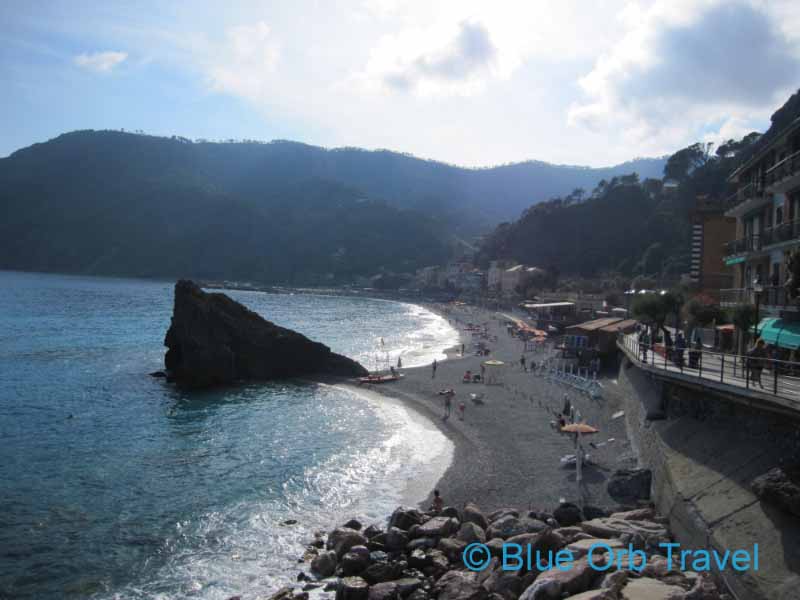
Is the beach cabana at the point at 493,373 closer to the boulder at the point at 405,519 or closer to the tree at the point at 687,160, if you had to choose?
the boulder at the point at 405,519

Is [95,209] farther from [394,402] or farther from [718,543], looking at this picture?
[718,543]

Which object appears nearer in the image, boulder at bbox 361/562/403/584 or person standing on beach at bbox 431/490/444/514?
boulder at bbox 361/562/403/584

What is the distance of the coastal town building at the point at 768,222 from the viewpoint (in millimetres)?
15594

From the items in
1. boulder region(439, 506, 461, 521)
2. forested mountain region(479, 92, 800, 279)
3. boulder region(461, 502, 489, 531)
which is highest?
forested mountain region(479, 92, 800, 279)

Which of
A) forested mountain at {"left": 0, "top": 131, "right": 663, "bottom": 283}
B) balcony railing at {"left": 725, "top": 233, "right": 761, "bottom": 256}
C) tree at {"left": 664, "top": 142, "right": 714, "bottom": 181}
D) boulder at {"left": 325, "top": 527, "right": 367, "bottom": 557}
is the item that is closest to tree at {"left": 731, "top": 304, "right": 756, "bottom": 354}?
balcony railing at {"left": 725, "top": 233, "right": 761, "bottom": 256}

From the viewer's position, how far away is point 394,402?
2786 centimetres

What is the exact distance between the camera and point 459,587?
378 inches

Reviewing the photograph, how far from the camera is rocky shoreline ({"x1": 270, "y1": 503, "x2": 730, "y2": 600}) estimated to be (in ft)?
27.9

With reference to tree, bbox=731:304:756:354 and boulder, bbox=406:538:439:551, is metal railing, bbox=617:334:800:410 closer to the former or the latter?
tree, bbox=731:304:756:354

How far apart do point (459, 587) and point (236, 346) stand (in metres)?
27.8

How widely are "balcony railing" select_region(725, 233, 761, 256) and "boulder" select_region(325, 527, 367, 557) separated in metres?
14.8

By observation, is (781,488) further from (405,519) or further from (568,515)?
(405,519)

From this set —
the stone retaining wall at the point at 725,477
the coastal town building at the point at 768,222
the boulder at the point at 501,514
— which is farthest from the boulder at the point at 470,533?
the coastal town building at the point at 768,222

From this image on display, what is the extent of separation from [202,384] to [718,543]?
27.9 m
